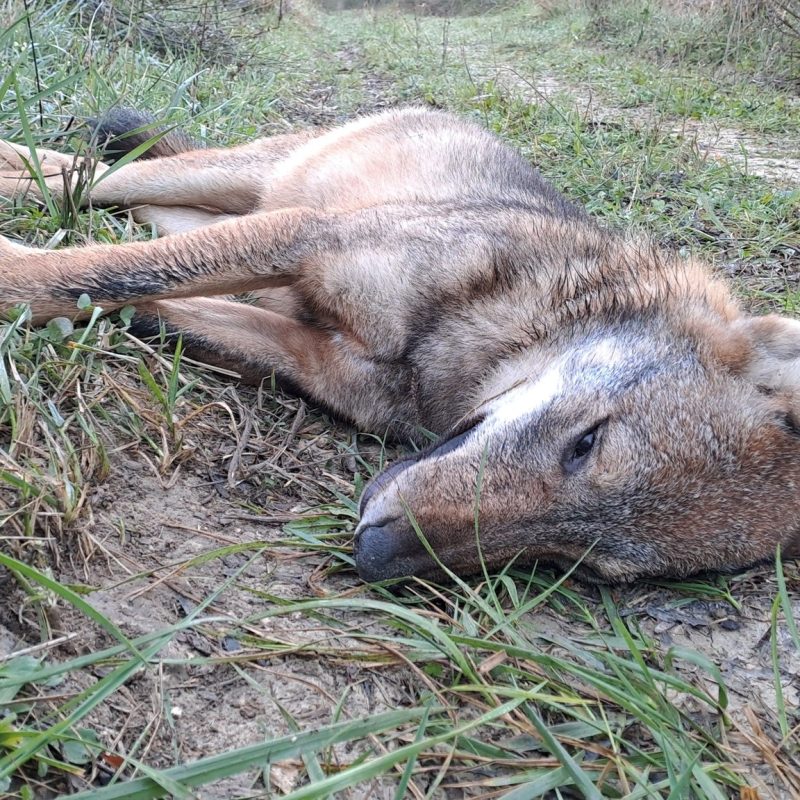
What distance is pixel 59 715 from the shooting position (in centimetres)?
156

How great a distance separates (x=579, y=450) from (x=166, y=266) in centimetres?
158

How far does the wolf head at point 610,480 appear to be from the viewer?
2373mm

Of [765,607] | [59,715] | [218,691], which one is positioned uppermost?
[59,715]

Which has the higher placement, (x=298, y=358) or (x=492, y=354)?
(x=492, y=354)

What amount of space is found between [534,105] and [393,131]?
3.61 meters

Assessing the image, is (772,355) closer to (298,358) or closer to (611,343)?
(611,343)

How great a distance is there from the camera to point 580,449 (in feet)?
8.43

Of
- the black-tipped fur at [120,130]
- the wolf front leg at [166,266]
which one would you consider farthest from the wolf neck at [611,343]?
the black-tipped fur at [120,130]

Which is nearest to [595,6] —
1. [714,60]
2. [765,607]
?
[714,60]

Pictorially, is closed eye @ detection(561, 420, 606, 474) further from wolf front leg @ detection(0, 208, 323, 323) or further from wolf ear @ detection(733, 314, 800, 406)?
wolf front leg @ detection(0, 208, 323, 323)

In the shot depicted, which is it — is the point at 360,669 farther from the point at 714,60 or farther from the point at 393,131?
the point at 714,60

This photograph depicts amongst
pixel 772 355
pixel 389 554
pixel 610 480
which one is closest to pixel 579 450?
pixel 610 480

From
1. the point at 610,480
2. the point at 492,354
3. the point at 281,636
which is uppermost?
the point at 492,354

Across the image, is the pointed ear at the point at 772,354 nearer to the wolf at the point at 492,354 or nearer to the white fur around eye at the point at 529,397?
the wolf at the point at 492,354
